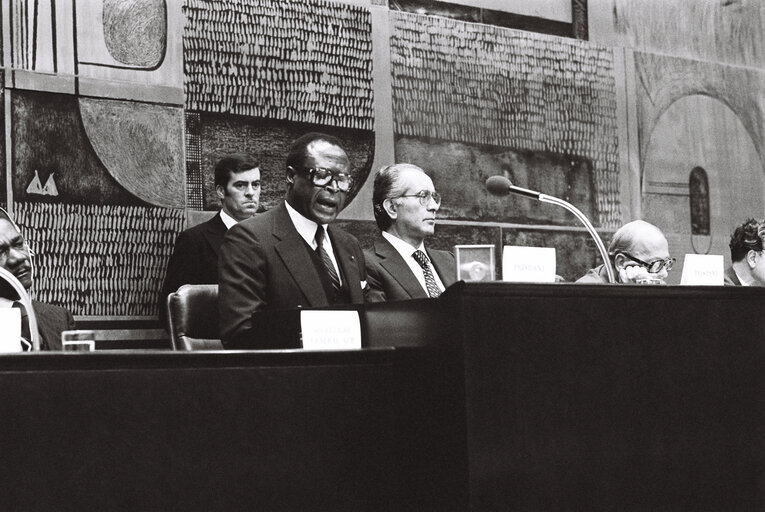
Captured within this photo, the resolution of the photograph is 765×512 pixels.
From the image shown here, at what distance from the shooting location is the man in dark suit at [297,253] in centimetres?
319

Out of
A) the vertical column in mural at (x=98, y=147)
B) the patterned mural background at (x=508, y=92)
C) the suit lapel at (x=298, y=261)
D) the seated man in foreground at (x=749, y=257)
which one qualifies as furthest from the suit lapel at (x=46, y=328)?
the seated man in foreground at (x=749, y=257)

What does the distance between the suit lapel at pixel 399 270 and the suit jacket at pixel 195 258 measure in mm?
940

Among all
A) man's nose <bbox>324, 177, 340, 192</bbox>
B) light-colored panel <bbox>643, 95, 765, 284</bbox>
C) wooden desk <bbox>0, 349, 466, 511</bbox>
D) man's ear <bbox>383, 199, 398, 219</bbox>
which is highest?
light-colored panel <bbox>643, 95, 765, 284</bbox>

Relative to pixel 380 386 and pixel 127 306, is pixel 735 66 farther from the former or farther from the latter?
pixel 380 386

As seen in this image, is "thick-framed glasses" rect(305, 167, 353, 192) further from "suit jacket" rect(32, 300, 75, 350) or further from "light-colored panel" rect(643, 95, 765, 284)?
"light-colored panel" rect(643, 95, 765, 284)

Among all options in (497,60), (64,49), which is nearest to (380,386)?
(64,49)

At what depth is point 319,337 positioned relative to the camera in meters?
2.50

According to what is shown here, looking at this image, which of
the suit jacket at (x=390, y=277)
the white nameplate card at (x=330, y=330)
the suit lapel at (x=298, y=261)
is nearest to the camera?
the white nameplate card at (x=330, y=330)

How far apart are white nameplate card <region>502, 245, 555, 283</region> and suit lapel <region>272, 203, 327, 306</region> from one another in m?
0.84

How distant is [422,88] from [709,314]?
11.2ft

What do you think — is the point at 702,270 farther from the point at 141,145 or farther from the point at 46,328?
the point at 141,145

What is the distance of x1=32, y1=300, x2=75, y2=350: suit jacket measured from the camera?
3.65 metres

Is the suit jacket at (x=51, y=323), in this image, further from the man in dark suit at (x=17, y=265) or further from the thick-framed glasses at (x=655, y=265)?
the thick-framed glasses at (x=655, y=265)

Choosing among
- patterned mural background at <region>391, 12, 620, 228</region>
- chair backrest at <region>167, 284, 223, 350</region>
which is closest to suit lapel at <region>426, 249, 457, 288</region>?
chair backrest at <region>167, 284, 223, 350</region>
